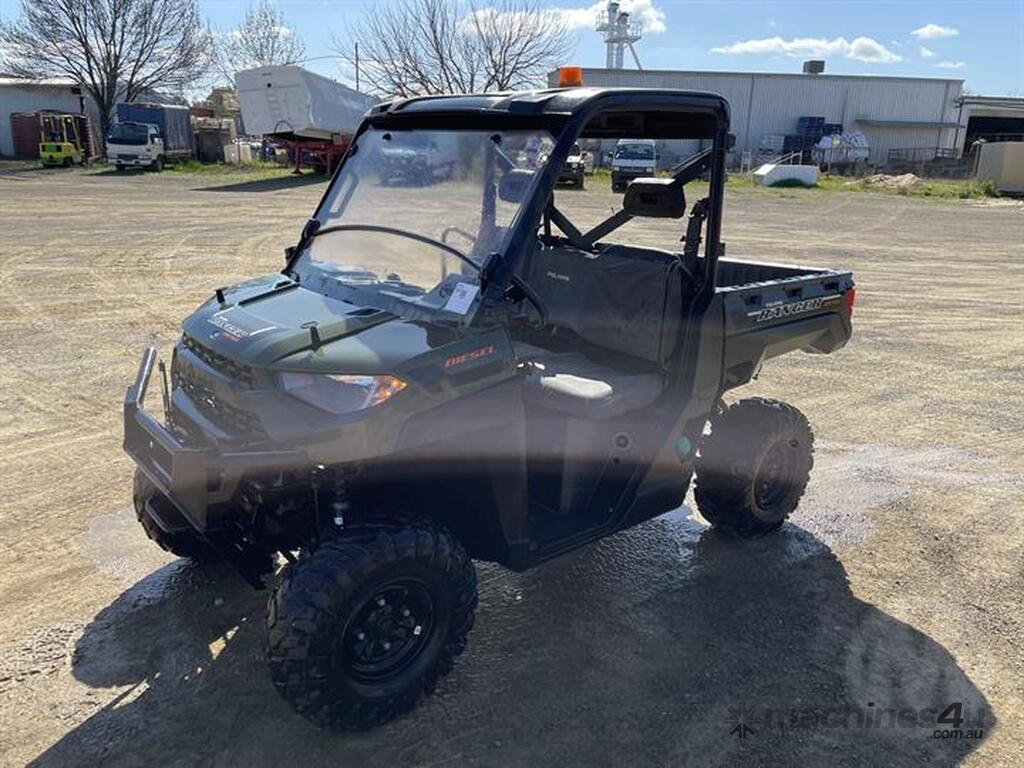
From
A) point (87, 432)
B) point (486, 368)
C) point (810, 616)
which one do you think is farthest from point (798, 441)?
point (87, 432)

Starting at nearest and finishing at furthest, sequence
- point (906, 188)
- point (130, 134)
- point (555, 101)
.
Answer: point (555, 101)
point (130, 134)
point (906, 188)

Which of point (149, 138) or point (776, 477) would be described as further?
point (149, 138)

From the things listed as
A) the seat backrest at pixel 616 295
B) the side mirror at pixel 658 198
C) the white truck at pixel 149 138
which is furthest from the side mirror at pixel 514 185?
the white truck at pixel 149 138

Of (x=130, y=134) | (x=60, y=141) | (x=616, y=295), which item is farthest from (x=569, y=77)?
(x=60, y=141)

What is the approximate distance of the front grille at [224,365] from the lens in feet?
9.32

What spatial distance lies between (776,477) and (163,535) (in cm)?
307

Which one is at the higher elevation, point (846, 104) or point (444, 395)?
point (846, 104)

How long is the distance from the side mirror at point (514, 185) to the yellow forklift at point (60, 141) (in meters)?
33.8

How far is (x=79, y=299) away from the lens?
30.5 feet

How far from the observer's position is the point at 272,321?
3039 millimetres

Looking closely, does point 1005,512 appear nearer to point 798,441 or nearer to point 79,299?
point 798,441

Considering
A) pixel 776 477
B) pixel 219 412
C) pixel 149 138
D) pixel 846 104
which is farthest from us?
pixel 846 104

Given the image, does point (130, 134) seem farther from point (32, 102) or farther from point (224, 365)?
point (224, 365)

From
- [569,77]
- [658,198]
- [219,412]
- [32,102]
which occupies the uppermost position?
[32,102]
